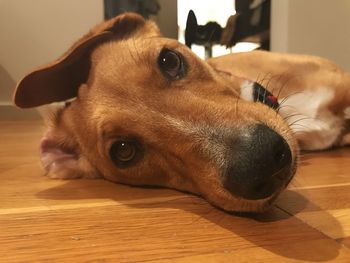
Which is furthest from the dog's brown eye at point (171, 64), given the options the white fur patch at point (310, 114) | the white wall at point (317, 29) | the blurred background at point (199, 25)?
the white wall at point (317, 29)

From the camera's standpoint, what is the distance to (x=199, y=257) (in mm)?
1229

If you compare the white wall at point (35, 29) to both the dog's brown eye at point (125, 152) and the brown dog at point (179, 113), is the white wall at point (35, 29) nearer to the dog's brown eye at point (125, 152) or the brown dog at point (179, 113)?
the brown dog at point (179, 113)

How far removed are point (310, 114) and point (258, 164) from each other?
121cm

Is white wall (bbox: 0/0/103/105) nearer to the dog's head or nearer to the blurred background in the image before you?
the blurred background

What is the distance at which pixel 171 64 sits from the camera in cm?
186

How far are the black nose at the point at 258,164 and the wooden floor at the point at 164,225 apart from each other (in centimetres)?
13

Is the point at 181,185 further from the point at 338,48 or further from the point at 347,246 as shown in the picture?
the point at 338,48

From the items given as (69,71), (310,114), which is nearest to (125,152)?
(69,71)

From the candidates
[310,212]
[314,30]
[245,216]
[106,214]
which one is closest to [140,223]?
[106,214]

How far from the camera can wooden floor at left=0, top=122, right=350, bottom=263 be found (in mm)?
1263

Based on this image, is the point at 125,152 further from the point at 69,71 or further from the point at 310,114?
the point at 310,114

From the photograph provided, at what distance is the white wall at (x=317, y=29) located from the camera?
16.7 ft

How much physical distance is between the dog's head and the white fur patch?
383 millimetres

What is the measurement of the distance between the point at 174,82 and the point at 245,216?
55cm
